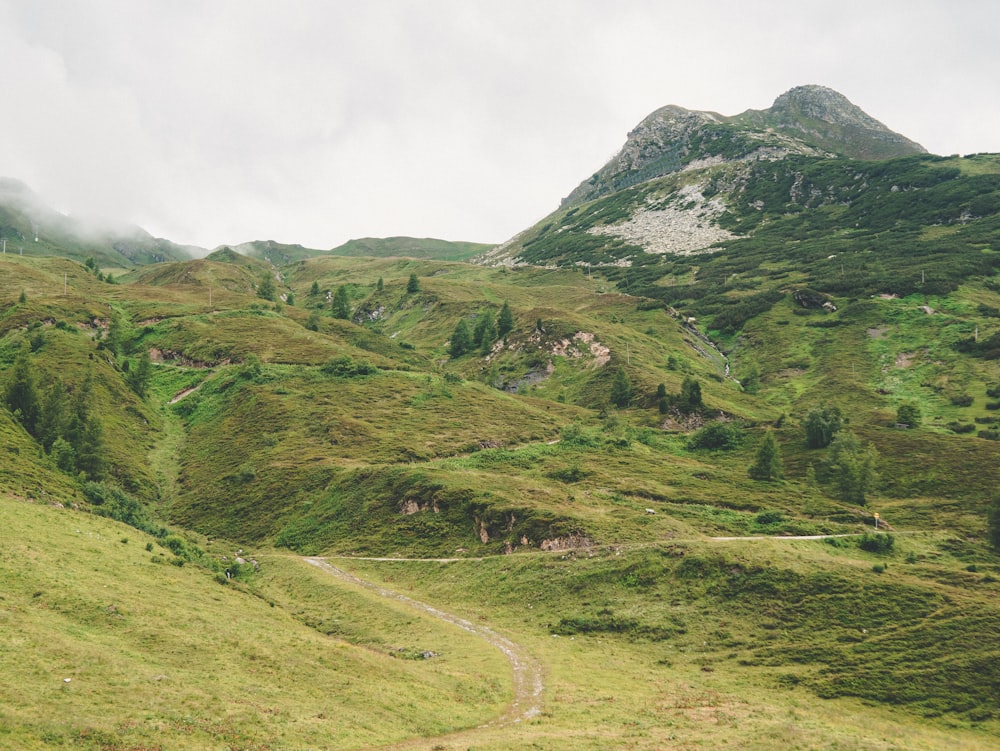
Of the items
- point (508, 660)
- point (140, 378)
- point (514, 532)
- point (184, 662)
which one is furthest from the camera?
point (140, 378)

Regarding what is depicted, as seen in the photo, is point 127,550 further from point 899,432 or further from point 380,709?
point 899,432

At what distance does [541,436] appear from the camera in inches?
4176

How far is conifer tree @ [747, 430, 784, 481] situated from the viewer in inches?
3538

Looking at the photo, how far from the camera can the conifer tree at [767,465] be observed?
295 ft

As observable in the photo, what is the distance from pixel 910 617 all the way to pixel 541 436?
66.2 metres

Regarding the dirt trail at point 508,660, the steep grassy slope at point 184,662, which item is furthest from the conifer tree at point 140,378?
the steep grassy slope at point 184,662

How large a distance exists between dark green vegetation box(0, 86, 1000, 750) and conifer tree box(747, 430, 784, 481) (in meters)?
0.31

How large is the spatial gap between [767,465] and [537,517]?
42.6 metres

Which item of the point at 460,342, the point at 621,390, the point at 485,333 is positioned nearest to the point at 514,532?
the point at 621,390

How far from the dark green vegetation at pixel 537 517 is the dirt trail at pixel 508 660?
4.08 feet

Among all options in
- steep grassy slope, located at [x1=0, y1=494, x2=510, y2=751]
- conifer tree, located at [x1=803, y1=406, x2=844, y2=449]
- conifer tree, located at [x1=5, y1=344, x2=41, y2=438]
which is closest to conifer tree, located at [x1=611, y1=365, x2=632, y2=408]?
conifer tree, located at [x1=803, y1=406, x2=844, y2=449]

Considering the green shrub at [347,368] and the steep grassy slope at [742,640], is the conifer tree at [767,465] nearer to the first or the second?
the steep grassy slope at [742,640]

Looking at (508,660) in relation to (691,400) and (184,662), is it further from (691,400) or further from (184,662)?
(691,400)

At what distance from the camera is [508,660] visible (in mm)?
42219
